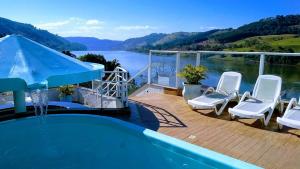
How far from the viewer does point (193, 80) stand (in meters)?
7.08

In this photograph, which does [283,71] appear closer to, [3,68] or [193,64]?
[193,64]

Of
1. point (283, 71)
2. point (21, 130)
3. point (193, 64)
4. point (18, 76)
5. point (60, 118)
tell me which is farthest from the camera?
point (193, 64)

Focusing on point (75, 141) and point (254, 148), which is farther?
point (75, 141)

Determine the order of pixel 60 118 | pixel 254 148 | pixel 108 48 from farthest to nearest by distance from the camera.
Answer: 1. pixel 108 48
2. pixel 60 118
3. pixel 254 148

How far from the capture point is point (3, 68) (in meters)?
3.71

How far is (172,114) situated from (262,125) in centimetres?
188

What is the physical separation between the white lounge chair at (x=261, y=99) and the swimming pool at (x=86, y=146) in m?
2.11

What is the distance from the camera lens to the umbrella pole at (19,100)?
5.05 meters

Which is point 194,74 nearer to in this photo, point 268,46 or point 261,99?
point 261,99

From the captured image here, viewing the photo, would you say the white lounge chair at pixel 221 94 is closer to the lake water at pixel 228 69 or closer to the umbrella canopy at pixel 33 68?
the lake water at pixel 228 69

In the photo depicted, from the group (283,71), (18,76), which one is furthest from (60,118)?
(283,71)

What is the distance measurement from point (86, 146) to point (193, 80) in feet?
11.5

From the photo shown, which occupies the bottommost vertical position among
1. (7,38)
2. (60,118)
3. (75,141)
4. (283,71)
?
(75,141)

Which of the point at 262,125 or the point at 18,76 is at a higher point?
the point at 18,76
